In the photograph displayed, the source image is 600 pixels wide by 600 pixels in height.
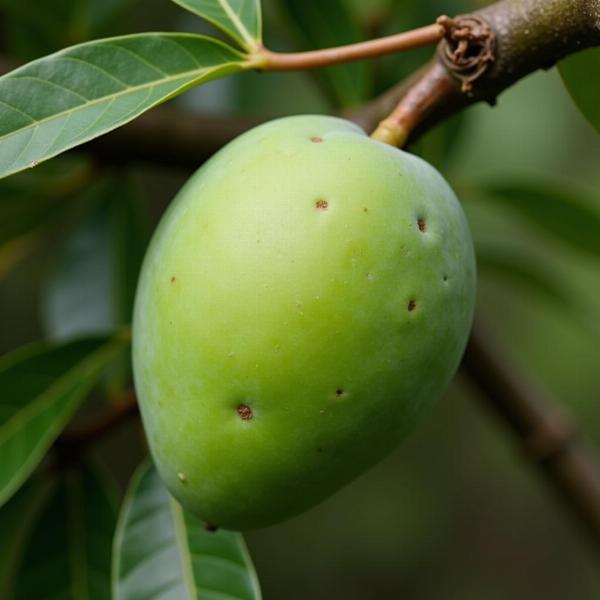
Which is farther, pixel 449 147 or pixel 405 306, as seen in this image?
pixel 449 147

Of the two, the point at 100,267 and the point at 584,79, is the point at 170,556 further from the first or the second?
the point at 100,267

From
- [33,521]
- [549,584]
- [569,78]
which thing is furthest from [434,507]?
[569,78]

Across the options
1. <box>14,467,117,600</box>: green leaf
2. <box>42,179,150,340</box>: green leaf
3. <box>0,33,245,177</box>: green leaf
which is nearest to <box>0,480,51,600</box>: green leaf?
<box>14,467,117,600</box>: green leaf

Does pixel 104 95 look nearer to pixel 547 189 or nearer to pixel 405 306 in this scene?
pixel 405 306

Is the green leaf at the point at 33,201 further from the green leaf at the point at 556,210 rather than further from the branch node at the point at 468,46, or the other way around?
the branch node at the point at 468,46

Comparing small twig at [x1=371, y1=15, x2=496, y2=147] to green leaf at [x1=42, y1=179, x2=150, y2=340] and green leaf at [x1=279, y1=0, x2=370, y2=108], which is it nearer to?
green leaf at [x1=279, y1=0, x2=370, y2=108]

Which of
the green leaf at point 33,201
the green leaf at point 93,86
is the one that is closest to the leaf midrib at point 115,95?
the green leaf at point 93,86
